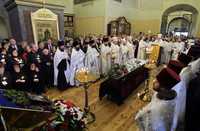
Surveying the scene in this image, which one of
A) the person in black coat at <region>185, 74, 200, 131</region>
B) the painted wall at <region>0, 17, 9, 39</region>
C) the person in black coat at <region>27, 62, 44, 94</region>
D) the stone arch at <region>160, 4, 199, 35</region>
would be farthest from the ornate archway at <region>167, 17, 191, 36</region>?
the person in black coat at <region>185, 74, 200, 131</region>

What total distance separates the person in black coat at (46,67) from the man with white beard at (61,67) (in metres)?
0.20

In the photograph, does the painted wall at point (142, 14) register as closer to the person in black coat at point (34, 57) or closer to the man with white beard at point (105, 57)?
the man with white beard at point (105, 57)

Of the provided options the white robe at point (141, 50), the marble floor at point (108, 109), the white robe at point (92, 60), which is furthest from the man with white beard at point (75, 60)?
the white robe at point (141, 50)

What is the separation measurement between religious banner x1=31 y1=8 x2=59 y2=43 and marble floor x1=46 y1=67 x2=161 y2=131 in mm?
3446

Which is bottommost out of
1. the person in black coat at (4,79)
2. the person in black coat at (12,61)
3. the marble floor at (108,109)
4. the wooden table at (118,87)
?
the marble floor at (108,109)

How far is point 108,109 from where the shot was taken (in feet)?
13.3

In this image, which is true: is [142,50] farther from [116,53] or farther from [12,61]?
[12,61]

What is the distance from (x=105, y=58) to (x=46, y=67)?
234cm

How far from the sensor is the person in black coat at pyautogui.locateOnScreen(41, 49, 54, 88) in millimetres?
5094

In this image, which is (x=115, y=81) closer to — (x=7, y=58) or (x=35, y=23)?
(x=7, y=58)

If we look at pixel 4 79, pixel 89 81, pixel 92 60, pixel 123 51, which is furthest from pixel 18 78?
pixel 123 51

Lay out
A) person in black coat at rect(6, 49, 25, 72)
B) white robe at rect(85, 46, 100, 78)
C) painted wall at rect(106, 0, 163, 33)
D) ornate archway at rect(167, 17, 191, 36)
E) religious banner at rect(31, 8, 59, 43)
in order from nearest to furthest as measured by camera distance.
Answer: person in black coat at rect(6, 49, 25, 72) < white robe at rect(85, 46, 100, 78) < religious banner at rect(31, 8, 59, 43) < painted wall at rect(106, 0, 163, 33) < ornate archway at rect(167, 17, 191, 36)

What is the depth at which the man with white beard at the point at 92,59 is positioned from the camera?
5879 millimetres

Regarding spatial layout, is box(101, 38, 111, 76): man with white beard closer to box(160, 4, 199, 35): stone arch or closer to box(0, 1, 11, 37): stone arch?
box(0, 1, 11, 37): stone arch
